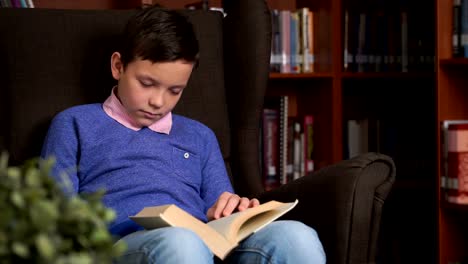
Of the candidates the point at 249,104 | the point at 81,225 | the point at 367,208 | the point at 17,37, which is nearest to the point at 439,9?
the point at 249,104

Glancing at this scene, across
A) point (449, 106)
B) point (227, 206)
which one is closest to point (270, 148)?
point (449, 106)

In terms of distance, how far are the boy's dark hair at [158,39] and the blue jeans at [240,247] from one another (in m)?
0.41

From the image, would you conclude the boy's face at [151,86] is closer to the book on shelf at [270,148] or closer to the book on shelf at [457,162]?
the book on shelf at [457,162]

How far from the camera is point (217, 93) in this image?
2.00 metres

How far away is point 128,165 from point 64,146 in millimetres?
136

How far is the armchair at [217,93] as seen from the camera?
4.96 ft

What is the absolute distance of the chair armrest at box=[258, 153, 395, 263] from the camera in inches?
58.6

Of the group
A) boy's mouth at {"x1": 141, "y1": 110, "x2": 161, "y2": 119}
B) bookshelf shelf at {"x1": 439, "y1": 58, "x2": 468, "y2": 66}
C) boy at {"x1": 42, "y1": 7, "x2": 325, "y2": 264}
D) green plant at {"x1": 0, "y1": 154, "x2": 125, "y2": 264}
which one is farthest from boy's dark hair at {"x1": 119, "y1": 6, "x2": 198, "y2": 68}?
bookshelf shelf at {"x1": 439, "y1": 58, "x2": 468, "y2": 66}

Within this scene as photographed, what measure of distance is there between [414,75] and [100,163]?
1.60 metres

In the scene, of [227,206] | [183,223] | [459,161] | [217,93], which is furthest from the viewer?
[459,161]

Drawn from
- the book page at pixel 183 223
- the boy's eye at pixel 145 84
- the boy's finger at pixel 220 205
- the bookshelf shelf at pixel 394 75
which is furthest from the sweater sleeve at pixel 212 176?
the bookshelf shelf at pixel 394 75

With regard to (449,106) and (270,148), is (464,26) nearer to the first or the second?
(449,106)

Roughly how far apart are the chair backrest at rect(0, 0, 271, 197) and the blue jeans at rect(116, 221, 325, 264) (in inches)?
19.9

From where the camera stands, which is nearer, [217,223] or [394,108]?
[217,223]
